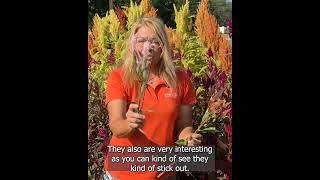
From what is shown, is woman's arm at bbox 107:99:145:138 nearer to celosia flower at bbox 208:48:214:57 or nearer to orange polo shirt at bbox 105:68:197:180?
orange polo shirt at bbox 105:68:197:180

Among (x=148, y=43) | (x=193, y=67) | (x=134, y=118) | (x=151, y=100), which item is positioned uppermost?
(x=148, y=43)

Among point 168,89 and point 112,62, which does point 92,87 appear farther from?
point 168,89

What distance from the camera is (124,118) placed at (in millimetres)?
3340

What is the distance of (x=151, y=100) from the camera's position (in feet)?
11.0

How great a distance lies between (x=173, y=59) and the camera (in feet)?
11.1

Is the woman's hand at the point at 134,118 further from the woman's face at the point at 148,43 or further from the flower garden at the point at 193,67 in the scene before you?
the woman's face at the point at 148,43

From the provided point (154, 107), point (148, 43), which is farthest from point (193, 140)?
point (148, 43)

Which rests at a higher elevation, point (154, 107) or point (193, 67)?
point (193, 67)

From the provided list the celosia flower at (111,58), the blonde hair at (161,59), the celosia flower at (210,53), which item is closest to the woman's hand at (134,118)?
the blonde hair at (161,59)

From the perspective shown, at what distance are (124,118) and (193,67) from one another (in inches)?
19.5

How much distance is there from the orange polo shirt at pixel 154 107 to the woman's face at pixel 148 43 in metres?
0.15

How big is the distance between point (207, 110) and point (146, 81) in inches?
15.4

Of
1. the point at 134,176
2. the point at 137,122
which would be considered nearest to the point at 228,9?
the point at 137,122

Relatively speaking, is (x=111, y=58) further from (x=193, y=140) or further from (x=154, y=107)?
(x=193, y=140)
